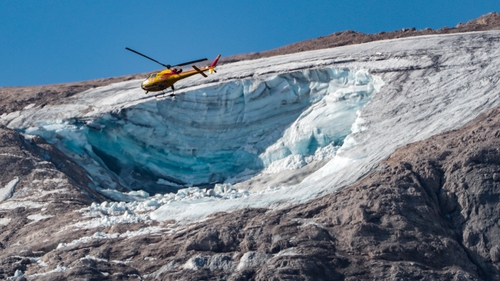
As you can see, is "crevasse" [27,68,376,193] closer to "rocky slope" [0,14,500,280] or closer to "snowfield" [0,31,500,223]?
"snowfield" [0,31,500,223]

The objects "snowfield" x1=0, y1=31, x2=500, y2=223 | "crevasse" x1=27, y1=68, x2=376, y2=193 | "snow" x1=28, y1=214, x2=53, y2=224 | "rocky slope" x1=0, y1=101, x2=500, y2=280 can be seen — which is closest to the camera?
"rocky slope" x1=0, y1=101, x2=500, y2=280

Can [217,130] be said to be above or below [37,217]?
above

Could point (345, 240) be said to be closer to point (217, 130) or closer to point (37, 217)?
point (37, 217)

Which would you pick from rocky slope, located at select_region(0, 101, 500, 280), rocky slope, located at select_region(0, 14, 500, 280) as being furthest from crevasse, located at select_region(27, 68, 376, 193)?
rocky slope, located at select_region(0, 101, 500, 280)

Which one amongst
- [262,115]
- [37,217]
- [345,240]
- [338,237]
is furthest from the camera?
[262,115]

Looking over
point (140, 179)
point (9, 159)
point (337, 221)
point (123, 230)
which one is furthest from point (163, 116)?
point (337, 221)

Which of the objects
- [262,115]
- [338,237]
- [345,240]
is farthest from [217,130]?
[345,240]

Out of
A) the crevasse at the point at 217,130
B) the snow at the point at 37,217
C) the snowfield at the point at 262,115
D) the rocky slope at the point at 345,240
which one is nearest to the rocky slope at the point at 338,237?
the rocky slope at the point at 345,240
